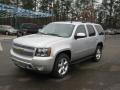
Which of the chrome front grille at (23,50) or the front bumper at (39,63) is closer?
the front bumper at (39,63)

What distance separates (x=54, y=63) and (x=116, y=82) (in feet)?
6.59

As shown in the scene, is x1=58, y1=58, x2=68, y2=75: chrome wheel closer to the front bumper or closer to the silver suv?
the silver suv

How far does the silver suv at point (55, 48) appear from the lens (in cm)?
651

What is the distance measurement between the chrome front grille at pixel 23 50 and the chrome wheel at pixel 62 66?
3.46 feet

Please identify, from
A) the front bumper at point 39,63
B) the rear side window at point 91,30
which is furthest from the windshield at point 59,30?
the front bumper at point 39,63

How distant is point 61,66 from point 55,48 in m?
0.77

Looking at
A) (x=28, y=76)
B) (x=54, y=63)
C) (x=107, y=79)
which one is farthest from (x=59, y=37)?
(x=107, y=79)

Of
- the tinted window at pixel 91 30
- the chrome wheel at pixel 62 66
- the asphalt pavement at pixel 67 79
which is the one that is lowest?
the asphalt pavement at pixel 67 79

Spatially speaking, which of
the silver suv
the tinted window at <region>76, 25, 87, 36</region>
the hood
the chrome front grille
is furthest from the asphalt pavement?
the tinted window at <region>76, 25, 87, 36</region>

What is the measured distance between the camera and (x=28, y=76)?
7.27 meters

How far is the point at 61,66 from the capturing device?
7219 mm

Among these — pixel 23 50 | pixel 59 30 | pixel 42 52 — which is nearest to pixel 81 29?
pixel 59 30

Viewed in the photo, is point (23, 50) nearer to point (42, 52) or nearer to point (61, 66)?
point (42, 52)

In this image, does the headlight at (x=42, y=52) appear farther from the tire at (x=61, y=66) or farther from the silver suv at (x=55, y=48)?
the tire at (x=61, y=66)
